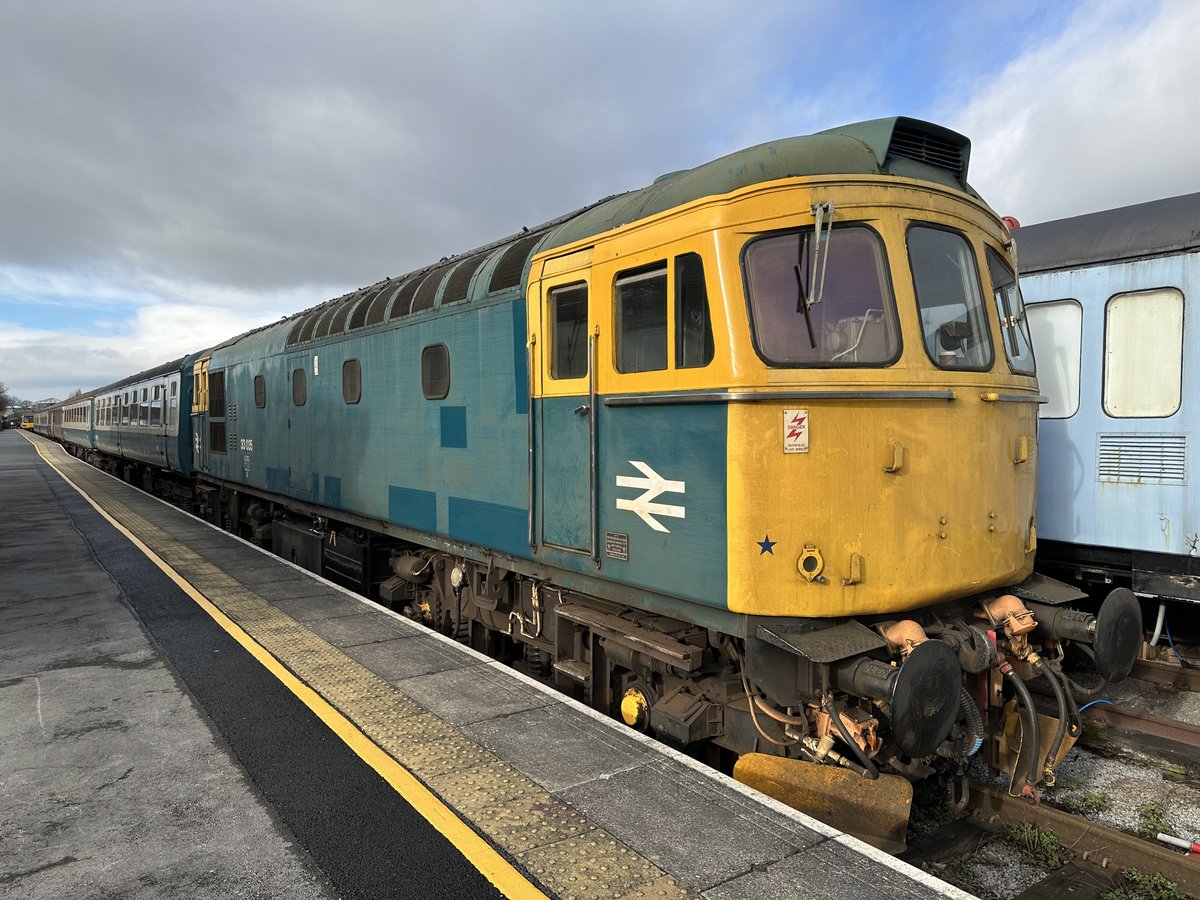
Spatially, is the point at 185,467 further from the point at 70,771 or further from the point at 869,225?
the point at 869,225

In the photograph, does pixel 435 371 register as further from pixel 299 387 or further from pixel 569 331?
pixel 299 387

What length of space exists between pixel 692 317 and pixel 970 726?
2662 millimetres

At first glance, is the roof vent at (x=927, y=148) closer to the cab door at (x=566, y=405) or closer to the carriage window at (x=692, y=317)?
the carriage window at (x=692, y=317)

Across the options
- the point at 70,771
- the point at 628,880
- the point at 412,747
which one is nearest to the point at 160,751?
the point at 70,771

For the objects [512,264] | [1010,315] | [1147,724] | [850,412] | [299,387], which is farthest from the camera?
[299,387]

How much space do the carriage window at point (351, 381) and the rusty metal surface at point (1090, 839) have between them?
6693mm

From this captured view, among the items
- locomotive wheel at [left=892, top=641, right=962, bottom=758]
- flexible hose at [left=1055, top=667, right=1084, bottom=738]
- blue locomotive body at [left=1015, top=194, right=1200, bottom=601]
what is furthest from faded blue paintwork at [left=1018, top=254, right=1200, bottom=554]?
locomotive wheel at [left=892, top=641, right=962, bottom=758]

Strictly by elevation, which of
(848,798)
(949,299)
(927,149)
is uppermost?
(927,149)

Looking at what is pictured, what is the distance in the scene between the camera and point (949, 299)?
13.5ft

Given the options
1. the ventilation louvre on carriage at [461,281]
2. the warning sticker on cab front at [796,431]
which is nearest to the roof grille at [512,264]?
the ventilation louvre on carriage at [461,281]

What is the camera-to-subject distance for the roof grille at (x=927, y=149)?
4.12m

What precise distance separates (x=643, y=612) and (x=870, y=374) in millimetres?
2059

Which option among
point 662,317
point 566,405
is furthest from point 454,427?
point 662,317

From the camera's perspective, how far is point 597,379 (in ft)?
15.2
